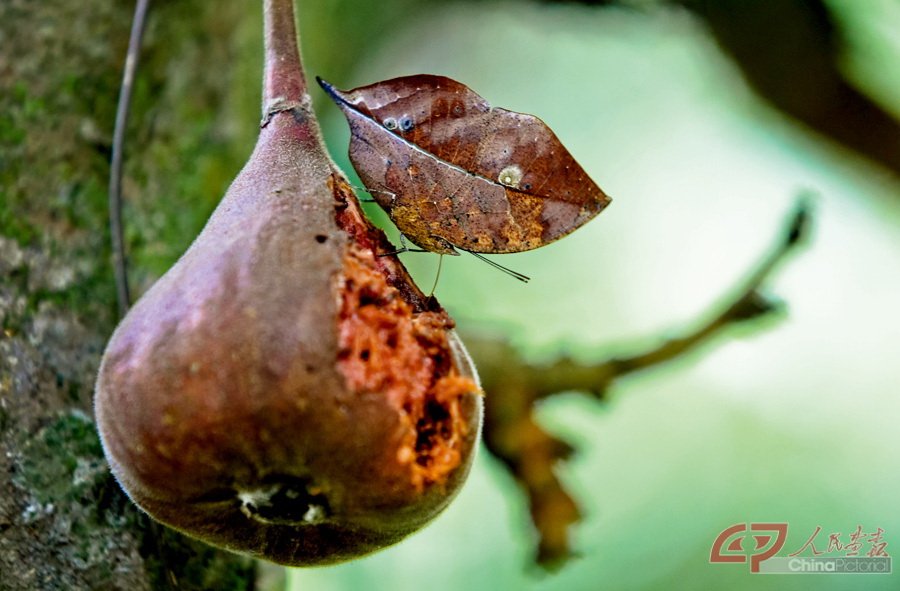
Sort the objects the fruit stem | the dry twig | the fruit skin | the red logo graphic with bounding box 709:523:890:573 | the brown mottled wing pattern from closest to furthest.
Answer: the fruit skin → the brown mottled wing pattern → the fruit stem → the dry twig → the red logo graphic with bounding box 709:523:890:573

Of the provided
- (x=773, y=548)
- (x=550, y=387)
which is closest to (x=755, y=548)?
(x=773, y=548)

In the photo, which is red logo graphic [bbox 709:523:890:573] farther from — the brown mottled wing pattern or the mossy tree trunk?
the brown mottled wing pattern

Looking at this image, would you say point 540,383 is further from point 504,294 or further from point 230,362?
point 230,362

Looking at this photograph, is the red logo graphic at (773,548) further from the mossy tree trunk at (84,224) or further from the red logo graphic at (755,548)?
the mossy tree trunk at (84,224)

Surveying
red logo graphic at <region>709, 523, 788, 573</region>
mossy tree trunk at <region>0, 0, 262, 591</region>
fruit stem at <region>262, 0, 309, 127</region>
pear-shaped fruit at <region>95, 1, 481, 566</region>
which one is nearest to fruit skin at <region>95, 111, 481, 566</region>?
pear-shaped fruit at <region>95, 1, 481, 566</region>

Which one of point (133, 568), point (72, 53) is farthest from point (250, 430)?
point (72, 53)

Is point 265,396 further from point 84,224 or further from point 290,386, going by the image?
point 84,224

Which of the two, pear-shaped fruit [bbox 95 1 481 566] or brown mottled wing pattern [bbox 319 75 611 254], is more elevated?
brown mottled wing pattern [bbox 319 75 611 254]
